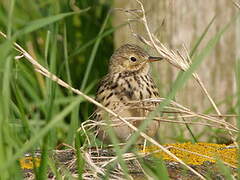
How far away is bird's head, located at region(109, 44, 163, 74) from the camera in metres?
Result: 5.03

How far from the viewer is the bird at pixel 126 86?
4402 mm

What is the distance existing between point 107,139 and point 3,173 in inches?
71.2

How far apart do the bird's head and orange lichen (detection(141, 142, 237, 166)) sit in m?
1.36

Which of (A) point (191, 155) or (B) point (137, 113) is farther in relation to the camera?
(B) point (137, 113)

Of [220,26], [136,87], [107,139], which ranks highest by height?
[220,26]

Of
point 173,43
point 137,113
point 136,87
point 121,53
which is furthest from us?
point 173,43

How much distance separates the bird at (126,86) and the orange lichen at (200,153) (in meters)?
0.63

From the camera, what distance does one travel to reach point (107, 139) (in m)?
4.49

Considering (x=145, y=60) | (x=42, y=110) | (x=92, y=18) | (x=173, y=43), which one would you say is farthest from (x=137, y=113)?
(x=92, y=18)

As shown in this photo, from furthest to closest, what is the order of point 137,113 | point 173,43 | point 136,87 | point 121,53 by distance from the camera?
1. point 173,43
2. point 121,53
3. point 136,87
4. point 137,113

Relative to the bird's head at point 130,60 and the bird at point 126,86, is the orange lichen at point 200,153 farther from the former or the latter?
the bird's head at point 130,60

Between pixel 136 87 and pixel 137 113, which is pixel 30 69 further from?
pixel 137 113

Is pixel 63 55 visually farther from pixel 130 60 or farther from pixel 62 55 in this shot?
pixel 130 60

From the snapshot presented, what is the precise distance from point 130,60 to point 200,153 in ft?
5.56
